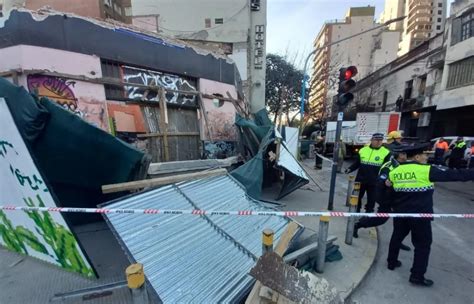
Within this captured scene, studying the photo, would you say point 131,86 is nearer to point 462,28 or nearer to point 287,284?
point 287,284

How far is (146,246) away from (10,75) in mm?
5396

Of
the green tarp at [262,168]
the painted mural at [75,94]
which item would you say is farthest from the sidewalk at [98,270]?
the painted mural at [75,94]

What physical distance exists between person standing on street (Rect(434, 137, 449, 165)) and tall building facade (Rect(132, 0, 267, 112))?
998 cm

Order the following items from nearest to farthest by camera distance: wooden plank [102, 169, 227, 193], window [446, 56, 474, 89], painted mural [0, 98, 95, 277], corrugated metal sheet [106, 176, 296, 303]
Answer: corrugated metal sheet [106, 176, 296, 303], painted mural [0, 98, 95, 277], wooden plank [102, 169, 227, 193], window [446, 56, 474, 89]

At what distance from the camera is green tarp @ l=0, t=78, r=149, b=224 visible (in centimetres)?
313

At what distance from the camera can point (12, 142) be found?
9.65 feet

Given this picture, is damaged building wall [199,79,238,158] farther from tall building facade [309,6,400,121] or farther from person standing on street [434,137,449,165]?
tall building facade [309,6,400,121]

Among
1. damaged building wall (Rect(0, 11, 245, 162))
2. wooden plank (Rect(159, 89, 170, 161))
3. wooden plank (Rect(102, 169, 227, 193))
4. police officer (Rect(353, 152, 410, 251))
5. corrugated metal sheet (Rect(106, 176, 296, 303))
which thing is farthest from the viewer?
wooden plank (Rect(159, 89, 170, 161))

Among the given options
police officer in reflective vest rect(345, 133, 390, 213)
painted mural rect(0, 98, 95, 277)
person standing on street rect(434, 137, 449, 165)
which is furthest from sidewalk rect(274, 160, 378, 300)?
person standing on street rect(434, 137, 449, 165)

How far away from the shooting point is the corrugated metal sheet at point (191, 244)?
264cm

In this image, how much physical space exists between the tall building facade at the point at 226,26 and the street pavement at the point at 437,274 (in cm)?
1326

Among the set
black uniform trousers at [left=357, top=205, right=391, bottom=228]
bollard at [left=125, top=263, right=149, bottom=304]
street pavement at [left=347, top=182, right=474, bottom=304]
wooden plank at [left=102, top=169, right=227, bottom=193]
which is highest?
wooden plank at [left=102, top=169, right=227, bottom=193]

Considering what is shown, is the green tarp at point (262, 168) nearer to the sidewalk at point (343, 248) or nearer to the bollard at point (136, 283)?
the sidewalk at point (343, 248)

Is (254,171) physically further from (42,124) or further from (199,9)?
(199,9)
